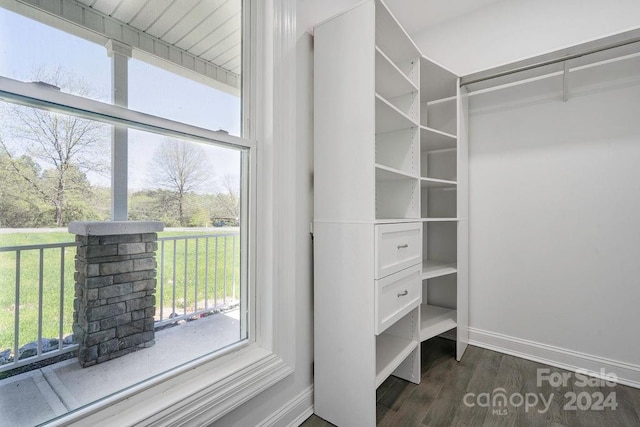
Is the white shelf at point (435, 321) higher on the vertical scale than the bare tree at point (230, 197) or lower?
lower

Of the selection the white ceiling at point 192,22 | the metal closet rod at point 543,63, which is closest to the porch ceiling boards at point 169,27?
the white ceiling at point 192,22

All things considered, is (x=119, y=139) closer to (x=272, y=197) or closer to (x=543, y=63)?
(x=272, y=197)

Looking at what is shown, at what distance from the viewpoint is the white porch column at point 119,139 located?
0.93m

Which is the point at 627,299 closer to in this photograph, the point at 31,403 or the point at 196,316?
the point at 196,316

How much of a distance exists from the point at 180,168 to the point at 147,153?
0.13 metres

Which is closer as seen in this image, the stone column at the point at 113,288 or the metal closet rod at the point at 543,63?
the stone column at the point at 113,288

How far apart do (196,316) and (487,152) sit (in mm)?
2309

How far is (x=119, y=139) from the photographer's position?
3.07 ft

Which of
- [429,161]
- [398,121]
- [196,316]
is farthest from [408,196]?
[196,316]

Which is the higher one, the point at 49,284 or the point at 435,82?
the point at 435,82

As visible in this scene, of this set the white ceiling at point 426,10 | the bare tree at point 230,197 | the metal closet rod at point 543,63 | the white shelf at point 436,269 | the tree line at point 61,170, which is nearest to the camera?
the tree line at point 61,170

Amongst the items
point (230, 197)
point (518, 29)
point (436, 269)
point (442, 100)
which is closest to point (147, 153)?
point (230, 197)

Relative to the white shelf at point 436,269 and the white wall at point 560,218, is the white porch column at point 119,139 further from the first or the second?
the white wall at point 560,218

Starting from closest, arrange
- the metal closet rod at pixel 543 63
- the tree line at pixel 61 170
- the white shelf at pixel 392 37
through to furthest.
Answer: the tree line at pixel 61 170 → the white shelf at pixel 392 37 → the metal closet rod at pixel 543 63
